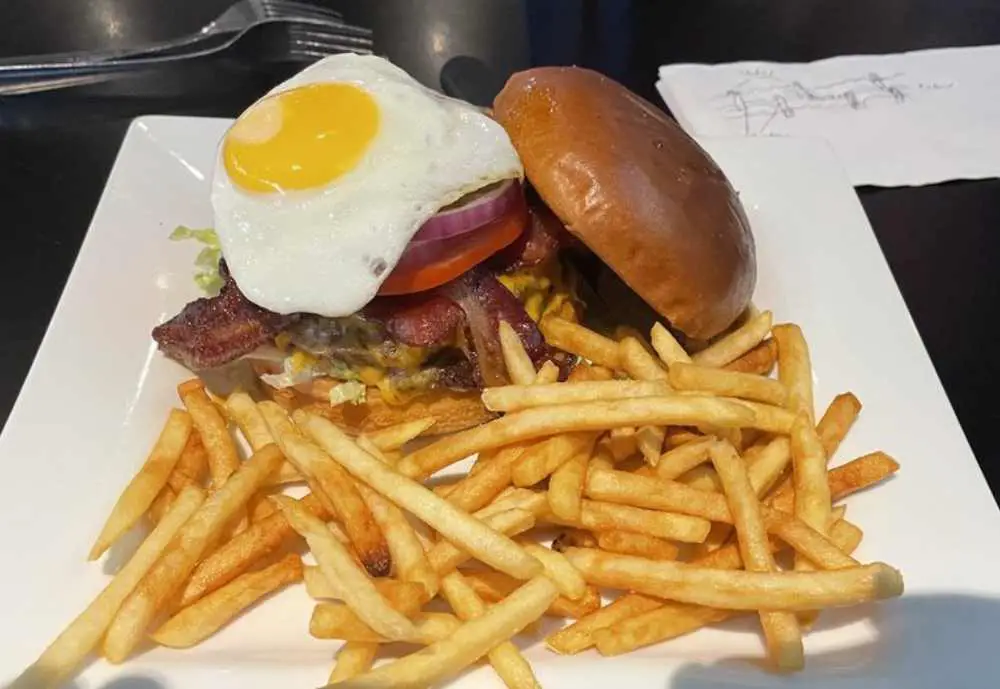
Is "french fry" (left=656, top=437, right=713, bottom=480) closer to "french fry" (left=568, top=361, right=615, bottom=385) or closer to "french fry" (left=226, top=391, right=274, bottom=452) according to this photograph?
"french fry" (left=568, top=361, right=615, bottom=385)

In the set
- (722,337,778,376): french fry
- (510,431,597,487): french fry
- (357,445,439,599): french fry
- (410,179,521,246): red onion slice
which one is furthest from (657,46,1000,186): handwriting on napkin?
(357,445,439,599): french fry

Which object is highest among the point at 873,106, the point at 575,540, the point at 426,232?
the point at 426,232

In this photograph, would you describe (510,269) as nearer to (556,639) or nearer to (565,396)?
(565,396)

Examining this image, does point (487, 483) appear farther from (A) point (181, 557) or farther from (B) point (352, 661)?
(A) point (181, 557)

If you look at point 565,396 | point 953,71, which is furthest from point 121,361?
point 953,71

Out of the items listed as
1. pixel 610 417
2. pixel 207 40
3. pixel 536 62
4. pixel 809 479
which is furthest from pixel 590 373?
pixel 207 40

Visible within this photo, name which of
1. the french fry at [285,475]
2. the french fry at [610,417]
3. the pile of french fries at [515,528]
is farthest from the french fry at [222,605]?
the french fry at [610,417]

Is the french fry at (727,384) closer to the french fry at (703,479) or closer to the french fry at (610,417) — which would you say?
the french fry at (610,417)
